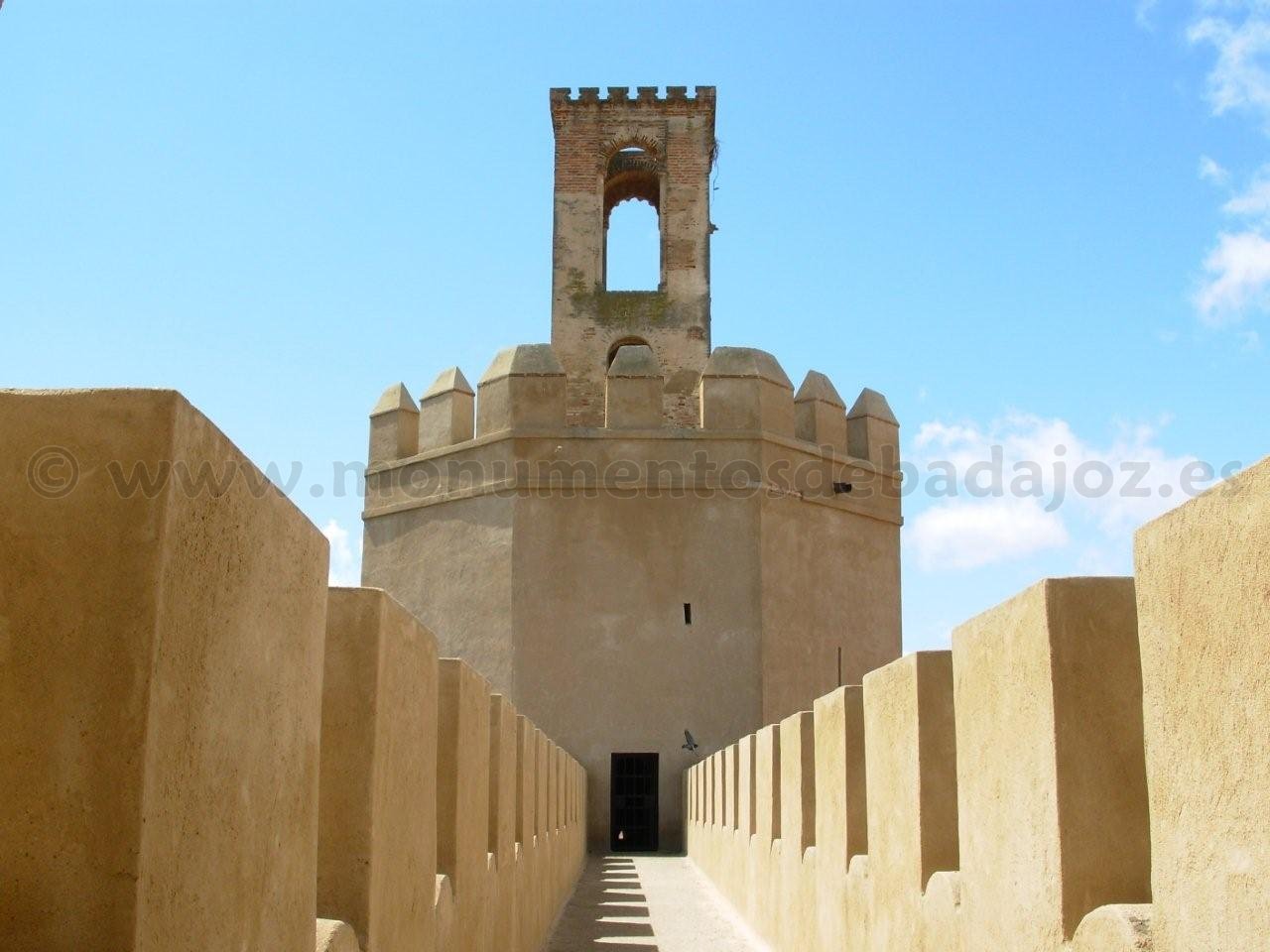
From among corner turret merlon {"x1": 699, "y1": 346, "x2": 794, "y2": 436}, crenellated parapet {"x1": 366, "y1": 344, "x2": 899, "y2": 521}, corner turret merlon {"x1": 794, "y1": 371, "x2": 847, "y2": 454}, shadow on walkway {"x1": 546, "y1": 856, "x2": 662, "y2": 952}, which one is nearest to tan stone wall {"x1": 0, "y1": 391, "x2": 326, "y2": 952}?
shadow on walkway {"x1": 546, "y1": 856, "x2": 662, "y2": 952}

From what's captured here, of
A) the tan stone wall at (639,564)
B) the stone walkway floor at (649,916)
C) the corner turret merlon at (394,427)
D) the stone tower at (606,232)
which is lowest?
the stone walkway floor at (649,916)

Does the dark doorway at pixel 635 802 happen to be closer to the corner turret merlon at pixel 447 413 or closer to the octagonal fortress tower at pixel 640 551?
the octagonal fortress tower at pixel 640 551

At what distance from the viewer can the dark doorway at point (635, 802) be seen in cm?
1856

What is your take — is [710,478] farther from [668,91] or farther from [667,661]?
[668,91]

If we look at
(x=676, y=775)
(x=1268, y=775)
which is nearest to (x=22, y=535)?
(x=1268, y=775)

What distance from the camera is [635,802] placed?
61.2 feet

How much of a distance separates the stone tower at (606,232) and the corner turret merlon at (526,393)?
2693mm

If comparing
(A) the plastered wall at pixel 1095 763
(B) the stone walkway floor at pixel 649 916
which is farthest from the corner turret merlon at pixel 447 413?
(A) the plastered wall at pixel 1095 763

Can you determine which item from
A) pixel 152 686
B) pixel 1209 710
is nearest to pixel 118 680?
pixel 152 686

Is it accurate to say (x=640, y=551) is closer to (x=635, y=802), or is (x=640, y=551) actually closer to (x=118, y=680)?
(x=635, y=802)

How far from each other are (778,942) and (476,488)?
12.0 m

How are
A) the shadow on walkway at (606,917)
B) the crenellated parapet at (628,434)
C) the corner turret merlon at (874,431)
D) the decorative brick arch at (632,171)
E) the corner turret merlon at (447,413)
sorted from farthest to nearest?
the decorative brick arch at (632,171)
the corner turret merlon at (874,431)
the corner turret merlon at (447,413)
the crenellated parapet at (628,434)
the shadow on walkway at (606,917)

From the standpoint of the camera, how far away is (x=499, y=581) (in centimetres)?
1912

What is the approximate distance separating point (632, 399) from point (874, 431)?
3920mm
